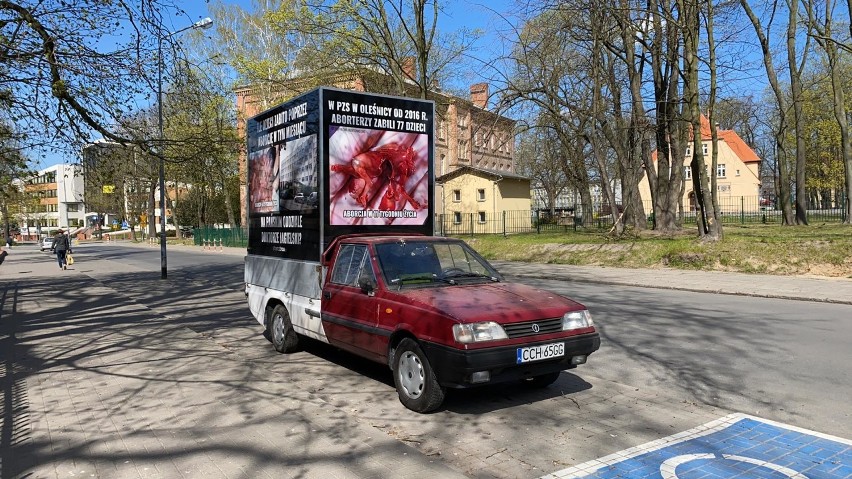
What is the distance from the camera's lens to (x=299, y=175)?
7.71 m

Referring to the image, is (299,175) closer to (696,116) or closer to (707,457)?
(707,457)

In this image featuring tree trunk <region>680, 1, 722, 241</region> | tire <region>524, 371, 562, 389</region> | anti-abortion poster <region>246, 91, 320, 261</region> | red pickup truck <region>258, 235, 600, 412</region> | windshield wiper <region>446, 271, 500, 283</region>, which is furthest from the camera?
tree trunk <region>680, 1, 722, 241</region>

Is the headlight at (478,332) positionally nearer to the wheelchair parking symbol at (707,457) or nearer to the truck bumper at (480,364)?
the truck bumper at (480,364)

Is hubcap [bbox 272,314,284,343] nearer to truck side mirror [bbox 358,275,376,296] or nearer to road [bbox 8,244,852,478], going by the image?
road [bbox 8,244,852,478]

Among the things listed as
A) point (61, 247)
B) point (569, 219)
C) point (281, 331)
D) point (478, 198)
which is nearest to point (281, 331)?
point (281, 331)

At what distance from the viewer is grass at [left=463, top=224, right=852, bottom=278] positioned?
16.5 metres

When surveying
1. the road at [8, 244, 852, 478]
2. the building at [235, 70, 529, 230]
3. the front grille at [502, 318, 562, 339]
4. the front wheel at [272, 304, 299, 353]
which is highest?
the building at [235, 70, 529, 230]

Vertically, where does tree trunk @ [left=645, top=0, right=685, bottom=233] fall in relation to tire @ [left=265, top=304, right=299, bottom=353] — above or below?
above

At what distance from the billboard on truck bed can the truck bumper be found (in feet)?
9.16

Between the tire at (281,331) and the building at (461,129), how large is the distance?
30.3 feet

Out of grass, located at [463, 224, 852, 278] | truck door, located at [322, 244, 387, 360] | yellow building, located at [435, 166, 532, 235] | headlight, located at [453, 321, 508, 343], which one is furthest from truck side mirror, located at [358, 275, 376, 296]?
yellow building, located at [435, 166, 532, 235]

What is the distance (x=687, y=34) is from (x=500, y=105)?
685cm

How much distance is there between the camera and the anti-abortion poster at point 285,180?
738cm

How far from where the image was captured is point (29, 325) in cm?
1049
